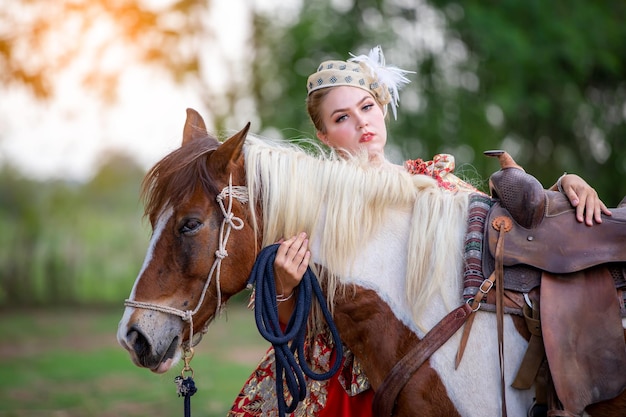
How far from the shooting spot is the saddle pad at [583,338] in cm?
178

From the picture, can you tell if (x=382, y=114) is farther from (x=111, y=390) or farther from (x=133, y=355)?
(x=111, y=390)

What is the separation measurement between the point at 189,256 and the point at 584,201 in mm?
1302


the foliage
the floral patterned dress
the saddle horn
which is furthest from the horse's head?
the foliage

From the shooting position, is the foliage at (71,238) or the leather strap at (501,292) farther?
the foliage at (71,238)

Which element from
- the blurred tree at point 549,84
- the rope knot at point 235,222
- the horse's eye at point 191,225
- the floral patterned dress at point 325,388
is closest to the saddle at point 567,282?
the floral patterned dress at point 325,388

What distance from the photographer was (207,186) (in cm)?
206

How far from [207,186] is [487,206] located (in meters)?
0.96

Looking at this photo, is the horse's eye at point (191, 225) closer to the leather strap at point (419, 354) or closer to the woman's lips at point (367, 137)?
the leather strap at point (419, 354)

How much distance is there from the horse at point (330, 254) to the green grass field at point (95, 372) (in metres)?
1.50

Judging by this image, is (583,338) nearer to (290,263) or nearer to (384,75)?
(290,263)

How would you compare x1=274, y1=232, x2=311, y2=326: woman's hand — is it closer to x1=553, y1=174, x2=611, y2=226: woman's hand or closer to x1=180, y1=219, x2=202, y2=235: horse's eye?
x1=180, y1=219, x2=202, y2=235: horse's eye

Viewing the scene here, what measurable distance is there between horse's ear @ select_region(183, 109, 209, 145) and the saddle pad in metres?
1.35

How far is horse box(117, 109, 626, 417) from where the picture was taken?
194 cm

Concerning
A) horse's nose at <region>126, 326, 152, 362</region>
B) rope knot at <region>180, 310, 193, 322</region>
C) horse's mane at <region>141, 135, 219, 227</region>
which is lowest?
horse's nose at <region>126, 326, 152, 362</region>
